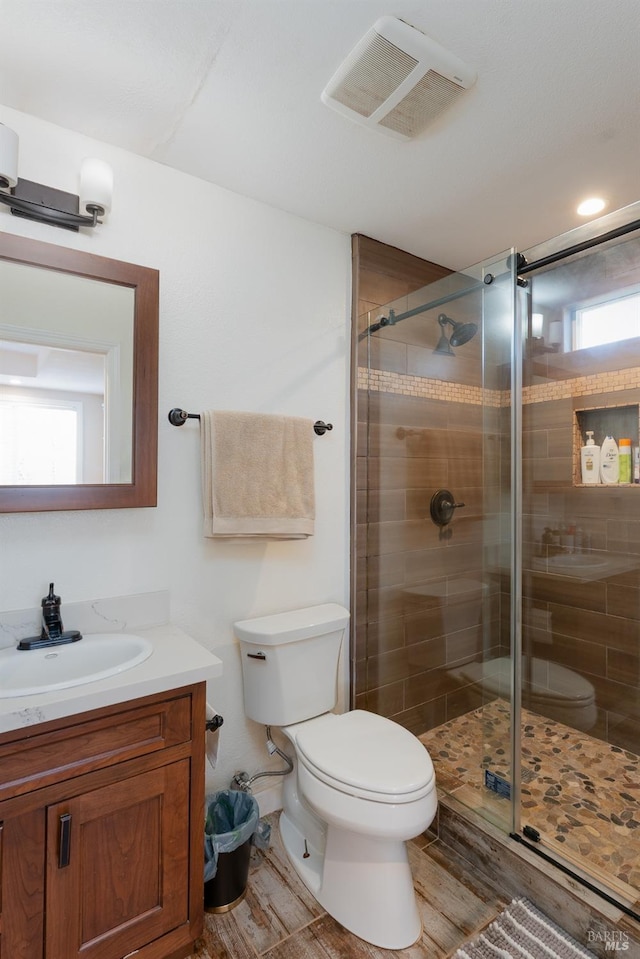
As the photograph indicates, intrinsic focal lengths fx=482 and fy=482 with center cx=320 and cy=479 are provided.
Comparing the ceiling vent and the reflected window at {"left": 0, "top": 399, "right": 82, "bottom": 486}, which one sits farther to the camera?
the reflected window at {"left": 0, "top": 399, "right": 82, "bottom": 486}

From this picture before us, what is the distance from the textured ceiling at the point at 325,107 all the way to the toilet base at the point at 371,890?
2194mm

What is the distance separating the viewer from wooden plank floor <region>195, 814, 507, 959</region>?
53.9 inches

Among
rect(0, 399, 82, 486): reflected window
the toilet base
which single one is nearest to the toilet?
the toilet base

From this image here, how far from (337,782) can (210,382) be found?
1.40 m

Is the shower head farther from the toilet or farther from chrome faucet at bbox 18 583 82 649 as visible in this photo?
chrome faucet at bbox 18 583 82 649

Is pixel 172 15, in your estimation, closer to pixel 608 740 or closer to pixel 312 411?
pixel 312 411

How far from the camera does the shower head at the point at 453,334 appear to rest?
6.91 ft

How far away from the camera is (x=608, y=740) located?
7.16 ft

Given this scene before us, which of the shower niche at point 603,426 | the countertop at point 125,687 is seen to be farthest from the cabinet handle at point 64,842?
the shower niche at point 603,426

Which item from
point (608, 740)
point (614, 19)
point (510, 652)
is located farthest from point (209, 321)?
point (608, 740)

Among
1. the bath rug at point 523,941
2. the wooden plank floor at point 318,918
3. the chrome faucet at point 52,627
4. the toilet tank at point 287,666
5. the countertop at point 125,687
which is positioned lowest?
the wooden plank floor at point 318,918

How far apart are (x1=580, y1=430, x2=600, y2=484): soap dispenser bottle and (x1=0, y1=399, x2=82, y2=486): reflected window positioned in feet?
7.05

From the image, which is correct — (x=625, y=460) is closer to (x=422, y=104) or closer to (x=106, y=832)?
(x=422, y=104)

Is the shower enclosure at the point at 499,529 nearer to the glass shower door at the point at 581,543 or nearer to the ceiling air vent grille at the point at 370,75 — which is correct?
the glass shower door at the point at 581,543
